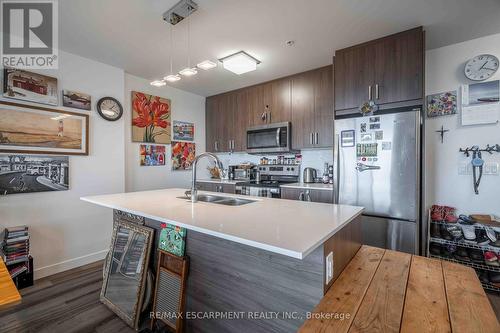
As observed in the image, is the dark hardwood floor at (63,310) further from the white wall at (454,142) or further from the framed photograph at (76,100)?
the framed photograph at (76,100)

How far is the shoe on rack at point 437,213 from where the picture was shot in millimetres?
2455

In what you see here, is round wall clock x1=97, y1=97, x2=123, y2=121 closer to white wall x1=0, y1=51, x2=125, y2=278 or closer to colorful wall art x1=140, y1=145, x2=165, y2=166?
white wall x1=0, y1=51, x2=125, y2=278

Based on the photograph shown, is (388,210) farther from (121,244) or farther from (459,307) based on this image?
(121,244)

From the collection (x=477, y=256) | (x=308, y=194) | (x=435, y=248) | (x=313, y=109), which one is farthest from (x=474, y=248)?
(x=313, y=109)

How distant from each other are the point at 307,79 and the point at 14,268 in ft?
13.1

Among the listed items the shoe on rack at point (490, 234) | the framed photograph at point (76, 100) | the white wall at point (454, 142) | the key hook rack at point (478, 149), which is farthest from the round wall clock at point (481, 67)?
the framed photograph at point (76, 100)

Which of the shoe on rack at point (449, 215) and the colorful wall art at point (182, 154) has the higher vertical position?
the colorful wall art at point (182, 154)

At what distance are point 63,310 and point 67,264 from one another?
3.07ft

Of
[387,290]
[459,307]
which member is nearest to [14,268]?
[387,290]

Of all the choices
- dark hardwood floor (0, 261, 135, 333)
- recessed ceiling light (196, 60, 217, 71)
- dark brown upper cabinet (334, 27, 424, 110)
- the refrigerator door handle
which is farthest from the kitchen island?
dark brown upper cabinet (334, 27, 424, 110)

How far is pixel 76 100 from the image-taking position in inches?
109

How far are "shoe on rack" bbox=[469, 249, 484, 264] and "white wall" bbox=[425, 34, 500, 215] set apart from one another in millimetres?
446

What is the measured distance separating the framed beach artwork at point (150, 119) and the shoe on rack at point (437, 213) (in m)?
3.78

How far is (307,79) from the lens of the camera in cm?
330
